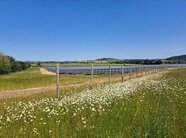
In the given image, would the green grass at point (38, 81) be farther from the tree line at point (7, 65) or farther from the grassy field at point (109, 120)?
the tree line at point (7, 65)

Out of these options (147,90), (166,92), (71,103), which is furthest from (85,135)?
(147,90)

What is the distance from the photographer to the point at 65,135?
9.54 metres

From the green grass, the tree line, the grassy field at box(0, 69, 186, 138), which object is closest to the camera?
the grassy field at box(0, 69, 186, 138)

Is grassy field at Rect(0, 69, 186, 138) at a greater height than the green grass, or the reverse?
grassy field at Rect(0, 69, 186, 138)

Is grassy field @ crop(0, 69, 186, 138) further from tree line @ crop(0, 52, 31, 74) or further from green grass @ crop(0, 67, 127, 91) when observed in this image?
tree line @ crop(0, 52, 31, 74)

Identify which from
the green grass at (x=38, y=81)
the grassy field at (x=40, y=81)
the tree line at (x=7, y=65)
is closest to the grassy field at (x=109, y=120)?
the grassy field at (x=40, y=81)

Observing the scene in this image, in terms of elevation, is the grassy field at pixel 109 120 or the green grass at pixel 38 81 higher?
the grassy field at pixel 109 120

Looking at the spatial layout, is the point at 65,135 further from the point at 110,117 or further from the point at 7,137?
the point at 110,117

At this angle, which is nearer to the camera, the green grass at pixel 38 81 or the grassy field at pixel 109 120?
the grassy field at pixel 109 120

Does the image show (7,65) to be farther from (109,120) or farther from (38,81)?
(109,120)

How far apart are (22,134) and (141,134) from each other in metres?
3.25

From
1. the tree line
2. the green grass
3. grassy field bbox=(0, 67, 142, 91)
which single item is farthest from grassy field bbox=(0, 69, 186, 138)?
the tree line

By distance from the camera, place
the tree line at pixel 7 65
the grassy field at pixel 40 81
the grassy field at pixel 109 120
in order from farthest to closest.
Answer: the tree line at pixel 7 65, the grassy field at pixel 40 81, the grassy field at pixel 109 120

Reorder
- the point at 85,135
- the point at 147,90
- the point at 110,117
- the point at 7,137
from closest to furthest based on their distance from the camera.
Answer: the point at 85,135 → the point at 7,137 → the point at 110,117 → the point at 147,90
